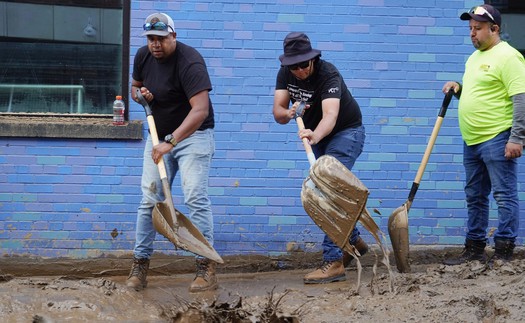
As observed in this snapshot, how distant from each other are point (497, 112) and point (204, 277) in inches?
96.4

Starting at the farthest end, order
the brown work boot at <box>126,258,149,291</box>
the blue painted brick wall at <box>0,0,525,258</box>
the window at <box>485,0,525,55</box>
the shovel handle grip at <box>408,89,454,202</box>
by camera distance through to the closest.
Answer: the window at <box>485,0,525,55</box>, the blue painted brick wall at <box>0,0,525,258</box>, the shovel handle grip at <box>408,89,454,202</box>, the brown work boot at <box>126,258,149,291</box>

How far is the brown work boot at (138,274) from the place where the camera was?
249 inches

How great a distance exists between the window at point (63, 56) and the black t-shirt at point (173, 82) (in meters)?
1.05

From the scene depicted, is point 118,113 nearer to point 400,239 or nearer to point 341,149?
point 341,149

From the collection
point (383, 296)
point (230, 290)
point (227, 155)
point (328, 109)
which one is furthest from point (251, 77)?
point (383, 296)

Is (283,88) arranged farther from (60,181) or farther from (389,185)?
(60,181)

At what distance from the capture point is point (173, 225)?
6141 mm

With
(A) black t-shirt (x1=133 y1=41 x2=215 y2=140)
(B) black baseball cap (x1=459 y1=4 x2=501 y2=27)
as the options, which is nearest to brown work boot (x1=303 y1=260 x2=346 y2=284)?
(A) black t-shirt (x1=133 y1=41 x2=215 y2=140)

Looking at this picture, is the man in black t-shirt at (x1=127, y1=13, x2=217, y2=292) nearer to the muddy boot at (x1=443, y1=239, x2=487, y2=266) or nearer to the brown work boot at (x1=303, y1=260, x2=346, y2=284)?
the brown work boot at (x1=303, y1=260, x2=346, y2=284)

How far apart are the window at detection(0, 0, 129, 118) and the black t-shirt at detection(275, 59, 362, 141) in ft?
5.19

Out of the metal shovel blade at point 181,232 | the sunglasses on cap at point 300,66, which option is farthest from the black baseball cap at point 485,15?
the metal shovel blade at point 181,232

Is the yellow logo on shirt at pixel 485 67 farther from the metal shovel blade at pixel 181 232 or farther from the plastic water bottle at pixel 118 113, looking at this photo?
the plastic water bottle at pixel 118 113

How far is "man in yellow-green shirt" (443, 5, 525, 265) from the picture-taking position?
6.48 meters

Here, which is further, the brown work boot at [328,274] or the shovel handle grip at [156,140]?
the brown work boot at [328,274]
